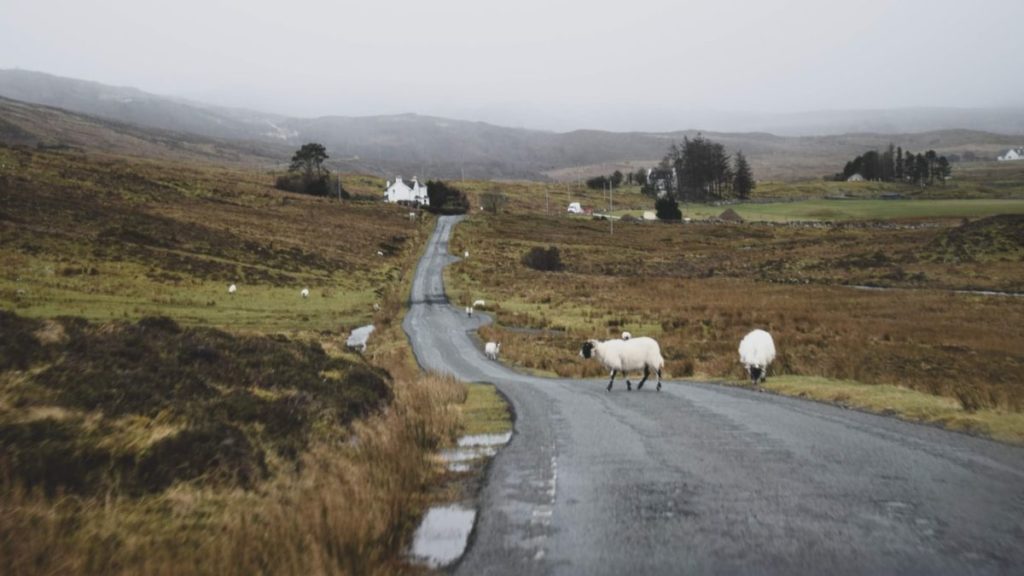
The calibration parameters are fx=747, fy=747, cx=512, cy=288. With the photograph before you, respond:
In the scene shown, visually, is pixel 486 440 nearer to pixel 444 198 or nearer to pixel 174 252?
pixel 174 252

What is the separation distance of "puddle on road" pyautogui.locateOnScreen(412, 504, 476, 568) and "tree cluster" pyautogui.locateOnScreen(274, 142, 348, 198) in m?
145

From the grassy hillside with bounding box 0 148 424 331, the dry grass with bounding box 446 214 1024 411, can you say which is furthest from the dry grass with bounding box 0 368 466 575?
the grassy hillside with bounding box 0 148 424 331

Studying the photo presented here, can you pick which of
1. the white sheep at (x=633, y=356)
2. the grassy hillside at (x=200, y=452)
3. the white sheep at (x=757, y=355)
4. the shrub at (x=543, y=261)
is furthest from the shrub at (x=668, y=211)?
the grassy hillside at (x=200, y=452)

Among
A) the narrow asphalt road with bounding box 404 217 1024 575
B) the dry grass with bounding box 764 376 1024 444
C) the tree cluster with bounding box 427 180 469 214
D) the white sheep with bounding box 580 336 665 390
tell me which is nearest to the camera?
the narrow asphalt road with bounding box 404 217 1024 575

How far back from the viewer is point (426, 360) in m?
34.8

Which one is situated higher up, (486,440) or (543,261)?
(486,440)

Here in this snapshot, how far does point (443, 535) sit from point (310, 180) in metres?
161

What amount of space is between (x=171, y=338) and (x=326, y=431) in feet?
15.4

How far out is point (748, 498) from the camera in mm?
8242

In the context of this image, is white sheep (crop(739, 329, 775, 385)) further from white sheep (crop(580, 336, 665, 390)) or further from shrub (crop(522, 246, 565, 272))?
shrub (crop(522, 246, 565, 272))

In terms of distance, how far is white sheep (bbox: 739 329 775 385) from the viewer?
2111 cm

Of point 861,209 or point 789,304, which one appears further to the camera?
point 861,209

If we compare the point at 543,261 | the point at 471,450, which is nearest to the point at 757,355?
the point at 471,450

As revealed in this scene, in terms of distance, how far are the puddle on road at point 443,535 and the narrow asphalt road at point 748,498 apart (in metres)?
0.16
